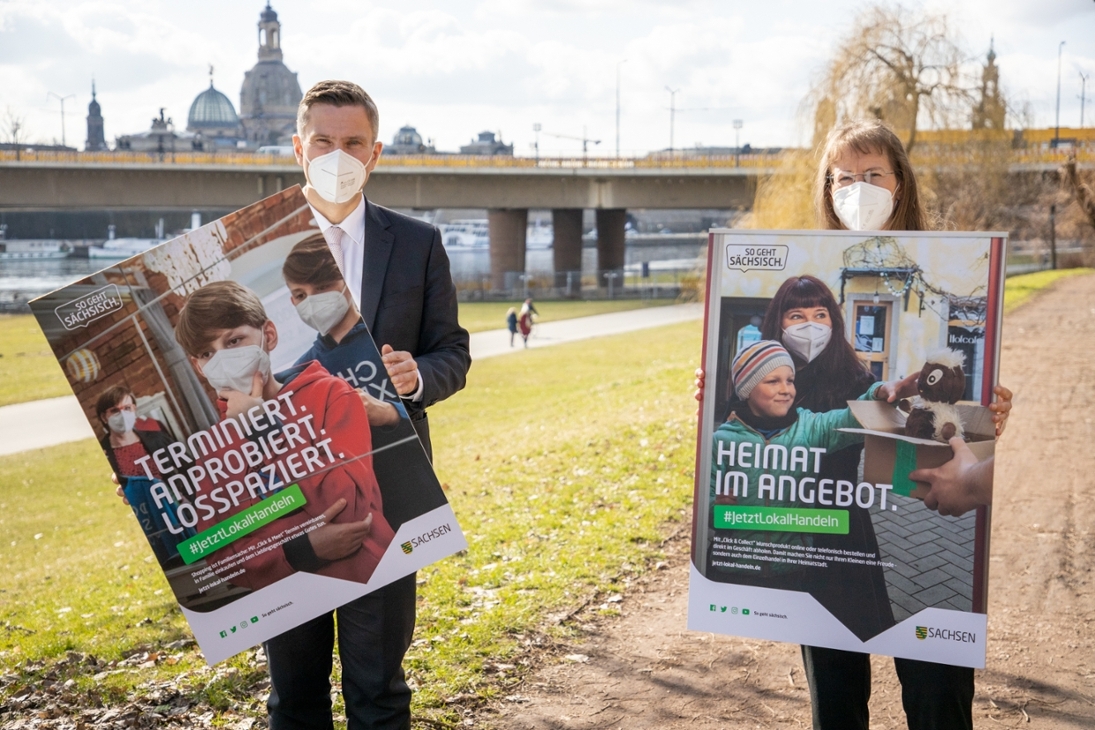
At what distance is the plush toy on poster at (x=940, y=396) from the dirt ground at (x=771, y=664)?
211cm

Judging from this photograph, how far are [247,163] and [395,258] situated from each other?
5198cm

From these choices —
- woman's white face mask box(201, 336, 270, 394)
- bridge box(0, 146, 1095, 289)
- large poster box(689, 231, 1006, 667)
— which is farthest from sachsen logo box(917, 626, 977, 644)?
bridge box(0, 146, 1095, 289)

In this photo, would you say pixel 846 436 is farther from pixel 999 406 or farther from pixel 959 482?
pixel 999 406

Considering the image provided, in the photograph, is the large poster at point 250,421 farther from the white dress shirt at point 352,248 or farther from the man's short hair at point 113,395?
the white dress shirt at point 352,248

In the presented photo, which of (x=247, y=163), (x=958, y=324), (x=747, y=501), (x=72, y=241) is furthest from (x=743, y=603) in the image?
(x=72, y=241)

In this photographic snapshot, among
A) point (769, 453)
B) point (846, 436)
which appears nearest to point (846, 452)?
point (846, 436)

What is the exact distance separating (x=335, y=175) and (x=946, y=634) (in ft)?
7.99

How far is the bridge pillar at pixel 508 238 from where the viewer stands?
62.2m

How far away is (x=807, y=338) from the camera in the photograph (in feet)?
10.6

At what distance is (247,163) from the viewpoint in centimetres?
5225

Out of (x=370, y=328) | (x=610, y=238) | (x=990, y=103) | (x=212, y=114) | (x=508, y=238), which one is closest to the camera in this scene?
(x=370, y=328)

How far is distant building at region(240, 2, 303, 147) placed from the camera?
169m

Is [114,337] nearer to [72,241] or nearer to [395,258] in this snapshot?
[395,258]

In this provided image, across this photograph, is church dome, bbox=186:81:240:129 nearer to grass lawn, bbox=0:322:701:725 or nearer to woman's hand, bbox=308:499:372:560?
grass lawn, bbox=0:322:701:725
